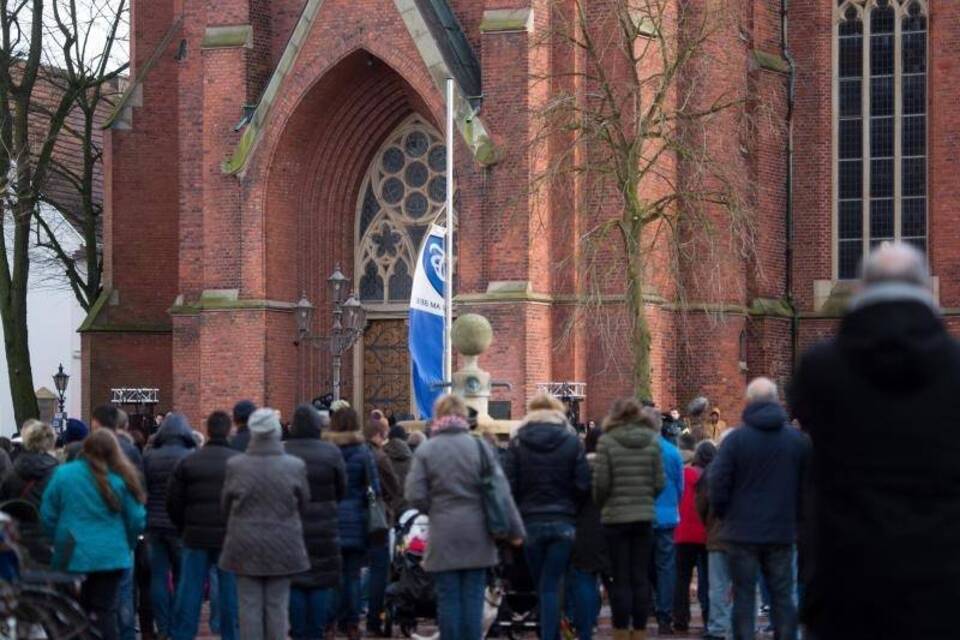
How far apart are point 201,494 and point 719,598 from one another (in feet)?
14.1

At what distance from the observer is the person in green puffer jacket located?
46.3ft

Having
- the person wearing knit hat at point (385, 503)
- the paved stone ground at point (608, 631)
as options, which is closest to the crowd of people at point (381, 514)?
the person wearing knit hat at point (385, 503)

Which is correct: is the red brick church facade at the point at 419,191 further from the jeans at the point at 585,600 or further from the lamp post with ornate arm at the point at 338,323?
the jeans at the point at 585,600

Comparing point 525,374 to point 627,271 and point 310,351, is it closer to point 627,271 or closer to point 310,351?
point 627,271

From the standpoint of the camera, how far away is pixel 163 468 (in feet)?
49.8

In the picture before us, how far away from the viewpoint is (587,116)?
3050 centimetres

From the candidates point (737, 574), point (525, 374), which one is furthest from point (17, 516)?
point (525, 374)

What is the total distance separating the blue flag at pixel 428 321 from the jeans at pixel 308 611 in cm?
1318

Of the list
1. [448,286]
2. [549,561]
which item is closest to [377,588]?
[549,561]

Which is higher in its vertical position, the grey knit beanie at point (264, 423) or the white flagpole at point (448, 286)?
the white flagpole at point (448, 286)

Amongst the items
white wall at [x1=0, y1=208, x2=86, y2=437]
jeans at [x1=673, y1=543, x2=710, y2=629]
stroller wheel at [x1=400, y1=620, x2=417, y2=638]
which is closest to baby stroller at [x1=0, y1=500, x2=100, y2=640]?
stroller wheel at [x1=400, y1=620, x2=417, y2=638]

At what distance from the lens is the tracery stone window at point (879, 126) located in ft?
118

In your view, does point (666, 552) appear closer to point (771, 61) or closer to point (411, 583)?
point (411, 583)

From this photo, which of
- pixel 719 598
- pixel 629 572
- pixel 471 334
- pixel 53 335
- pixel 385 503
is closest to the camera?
pixel 629 572
